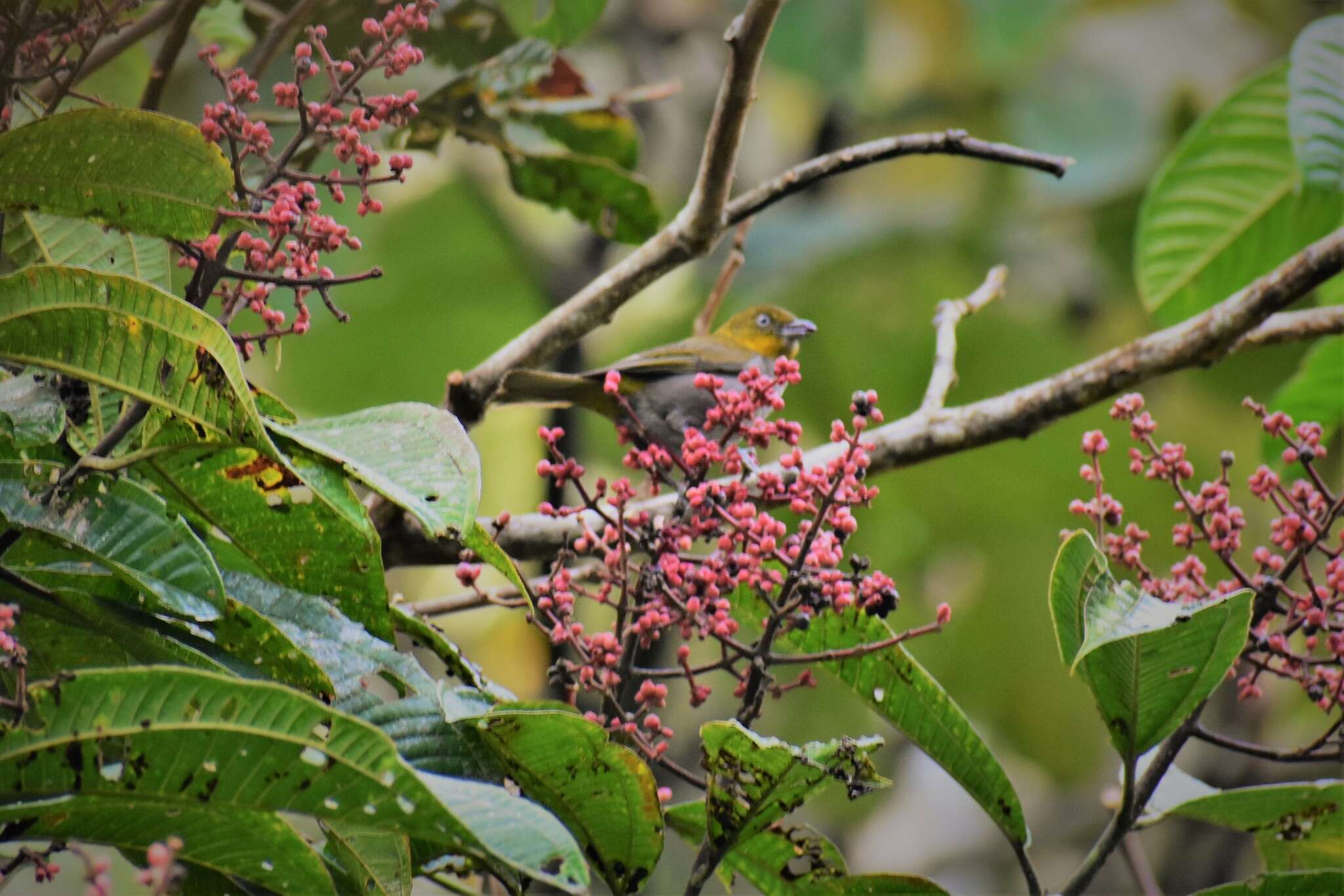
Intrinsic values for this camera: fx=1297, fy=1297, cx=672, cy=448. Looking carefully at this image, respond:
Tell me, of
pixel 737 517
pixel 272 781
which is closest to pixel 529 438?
pixel 737 517

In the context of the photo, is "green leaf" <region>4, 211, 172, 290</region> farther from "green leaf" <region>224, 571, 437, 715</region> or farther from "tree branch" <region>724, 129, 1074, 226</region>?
"tree branch" <region>724, 129, 1074, 226</region>

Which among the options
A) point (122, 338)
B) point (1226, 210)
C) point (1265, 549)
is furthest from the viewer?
point (1226, 210)

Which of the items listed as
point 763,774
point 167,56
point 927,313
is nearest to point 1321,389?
point 763,774

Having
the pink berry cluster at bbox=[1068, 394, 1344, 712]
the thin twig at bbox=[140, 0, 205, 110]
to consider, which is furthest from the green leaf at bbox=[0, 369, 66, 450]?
the pink berry cluster at bbox=[1068, 394, 1344, 712]

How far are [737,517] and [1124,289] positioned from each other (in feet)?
15.3

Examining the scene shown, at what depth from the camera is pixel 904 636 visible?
1.29m

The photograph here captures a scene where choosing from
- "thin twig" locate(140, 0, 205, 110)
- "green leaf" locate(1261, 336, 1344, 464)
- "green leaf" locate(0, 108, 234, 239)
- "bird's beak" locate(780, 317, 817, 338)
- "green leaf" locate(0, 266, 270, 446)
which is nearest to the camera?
"green leaf" locate(0, 266, 270, 446)

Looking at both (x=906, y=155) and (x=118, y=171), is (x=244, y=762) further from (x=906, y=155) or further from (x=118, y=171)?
(x=906, y=155)

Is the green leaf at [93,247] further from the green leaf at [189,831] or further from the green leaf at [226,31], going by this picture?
the green leaf at [226,31]

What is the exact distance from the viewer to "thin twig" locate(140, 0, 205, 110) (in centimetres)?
162

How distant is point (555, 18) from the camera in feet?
7.38

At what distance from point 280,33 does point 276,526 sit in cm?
92

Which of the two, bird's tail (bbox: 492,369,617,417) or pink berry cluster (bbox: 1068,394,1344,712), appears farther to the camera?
bird's tail (bbox: 492,369,617,417)

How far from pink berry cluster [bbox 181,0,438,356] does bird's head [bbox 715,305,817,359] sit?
1.87 metres
